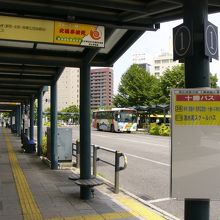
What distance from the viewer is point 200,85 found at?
4590mm

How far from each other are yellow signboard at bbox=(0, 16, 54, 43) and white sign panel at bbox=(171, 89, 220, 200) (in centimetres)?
316

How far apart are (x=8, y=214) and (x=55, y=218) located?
854 millimetres

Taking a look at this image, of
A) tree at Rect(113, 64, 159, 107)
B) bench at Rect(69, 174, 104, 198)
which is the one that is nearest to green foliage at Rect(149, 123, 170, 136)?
tree at Rect(113, 64, 159, 107)

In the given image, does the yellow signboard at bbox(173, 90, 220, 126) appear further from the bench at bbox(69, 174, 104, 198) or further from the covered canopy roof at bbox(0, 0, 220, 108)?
the bench at bbox(69, 174, 104, 198)

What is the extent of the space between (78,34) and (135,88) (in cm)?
5880

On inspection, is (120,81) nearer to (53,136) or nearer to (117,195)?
(53,136)

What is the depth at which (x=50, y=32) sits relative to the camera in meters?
7.03

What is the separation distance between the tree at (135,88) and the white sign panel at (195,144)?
194 ft

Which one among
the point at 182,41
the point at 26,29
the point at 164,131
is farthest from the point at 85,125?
the point at 164,131

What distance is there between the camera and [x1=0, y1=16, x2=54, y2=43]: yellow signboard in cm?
675

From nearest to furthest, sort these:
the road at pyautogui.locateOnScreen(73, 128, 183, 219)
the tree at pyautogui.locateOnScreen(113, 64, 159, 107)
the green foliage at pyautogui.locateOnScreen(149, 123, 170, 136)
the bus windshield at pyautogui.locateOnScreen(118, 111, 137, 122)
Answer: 1. the road at pyautogui.locateOnScreen(73, 128, 183, 219)
2. the green foliage at pyautogui.locateOnScreen(149, 123, 170, 136)
3. the bus windshield at pyautogui.locateOnScreen(118, 111, 137, 122)
4. the tree at pyautogui.locateOnScreen(113, 64, 159, 107)

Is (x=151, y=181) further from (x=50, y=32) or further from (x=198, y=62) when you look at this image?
(x=198, y=62)

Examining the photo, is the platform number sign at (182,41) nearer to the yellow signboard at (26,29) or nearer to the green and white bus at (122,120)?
the yellow signboard at (26,29)

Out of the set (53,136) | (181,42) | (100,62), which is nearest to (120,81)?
(53,136)
